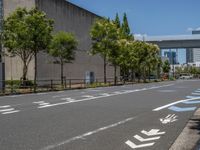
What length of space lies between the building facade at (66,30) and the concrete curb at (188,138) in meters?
39.1

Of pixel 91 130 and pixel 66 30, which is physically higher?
pixel 66 30

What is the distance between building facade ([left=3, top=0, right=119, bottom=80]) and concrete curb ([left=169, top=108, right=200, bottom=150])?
39.1m

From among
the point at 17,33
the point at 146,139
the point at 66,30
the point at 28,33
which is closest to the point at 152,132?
the point at 146,139

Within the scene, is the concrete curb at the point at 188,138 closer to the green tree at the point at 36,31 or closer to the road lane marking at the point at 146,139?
the road lane marking at the point at 146,139

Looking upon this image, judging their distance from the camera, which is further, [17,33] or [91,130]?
[17,33]

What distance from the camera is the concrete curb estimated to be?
8.89m

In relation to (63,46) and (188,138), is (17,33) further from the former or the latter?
(188,138)

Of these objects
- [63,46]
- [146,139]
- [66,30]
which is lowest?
[146,139]

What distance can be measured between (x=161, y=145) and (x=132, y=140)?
2.81 feet

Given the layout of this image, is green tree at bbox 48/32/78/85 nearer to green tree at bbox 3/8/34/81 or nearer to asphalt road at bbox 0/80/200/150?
green tree at bbox 3/8/34/81

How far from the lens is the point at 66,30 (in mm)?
59969

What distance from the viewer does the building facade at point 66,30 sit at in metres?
51.2

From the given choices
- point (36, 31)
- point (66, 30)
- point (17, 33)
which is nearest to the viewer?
point (36, 31)

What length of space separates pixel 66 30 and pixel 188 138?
167 feet
